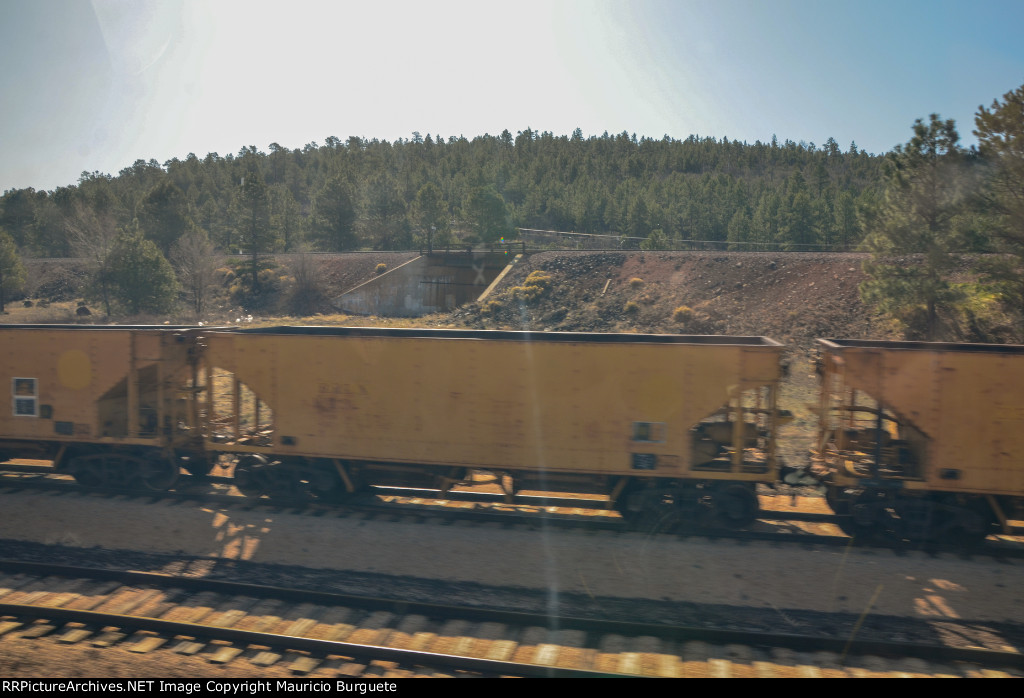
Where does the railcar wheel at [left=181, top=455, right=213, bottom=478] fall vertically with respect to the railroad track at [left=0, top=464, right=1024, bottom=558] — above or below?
above

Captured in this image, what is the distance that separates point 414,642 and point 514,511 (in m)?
4.59

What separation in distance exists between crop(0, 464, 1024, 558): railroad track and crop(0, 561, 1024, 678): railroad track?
3132 millimetres

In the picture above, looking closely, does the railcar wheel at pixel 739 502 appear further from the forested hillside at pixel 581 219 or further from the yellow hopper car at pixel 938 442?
the forested hillside at pixel 581 219

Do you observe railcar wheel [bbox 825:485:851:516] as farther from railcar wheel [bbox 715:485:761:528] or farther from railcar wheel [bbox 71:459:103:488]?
railcar wheel [bbox 71:459:103:488]

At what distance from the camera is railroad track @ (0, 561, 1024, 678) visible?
22.9 feet

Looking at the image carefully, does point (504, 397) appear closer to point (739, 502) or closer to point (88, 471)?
point (739, 502)

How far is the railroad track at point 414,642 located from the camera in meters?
6.98

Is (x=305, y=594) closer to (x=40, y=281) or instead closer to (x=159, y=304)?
(x=159, y=304)

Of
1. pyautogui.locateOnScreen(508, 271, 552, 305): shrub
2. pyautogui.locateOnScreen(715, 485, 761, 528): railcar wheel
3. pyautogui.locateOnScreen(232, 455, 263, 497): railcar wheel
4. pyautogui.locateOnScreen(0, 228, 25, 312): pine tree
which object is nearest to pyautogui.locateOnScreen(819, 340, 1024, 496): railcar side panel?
pyautogui.locateOnScreen(715, 485, 761, 528): railcar wheel

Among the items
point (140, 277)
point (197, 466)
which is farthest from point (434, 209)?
point (197, 466)

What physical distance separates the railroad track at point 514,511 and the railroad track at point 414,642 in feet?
10.3

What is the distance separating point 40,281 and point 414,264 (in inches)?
1570

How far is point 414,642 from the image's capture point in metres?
7.53
